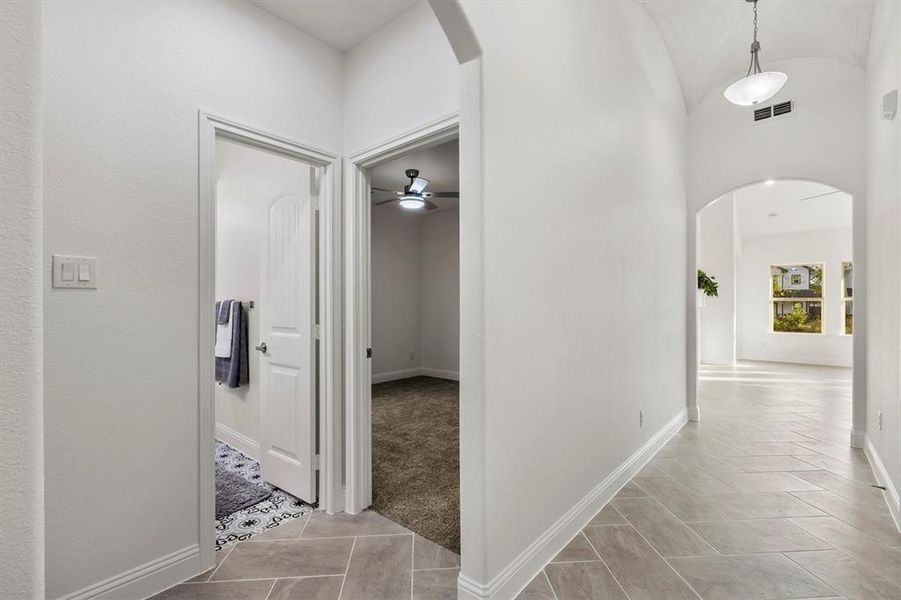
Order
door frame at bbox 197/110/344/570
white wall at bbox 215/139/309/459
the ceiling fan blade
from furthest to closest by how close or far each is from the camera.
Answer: the ceiling fan blade, white wall at bbox 215/139/309/459, door frame at bbox 197/110/344/570

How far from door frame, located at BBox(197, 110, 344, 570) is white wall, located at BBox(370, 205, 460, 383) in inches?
154

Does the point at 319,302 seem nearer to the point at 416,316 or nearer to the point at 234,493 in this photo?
the point at 234,493

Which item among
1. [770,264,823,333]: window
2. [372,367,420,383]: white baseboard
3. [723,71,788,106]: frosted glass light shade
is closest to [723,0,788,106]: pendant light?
[723,71,788,106]: frosted glass light shade

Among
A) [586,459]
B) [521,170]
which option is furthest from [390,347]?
[521,170]

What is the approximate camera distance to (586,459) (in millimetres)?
2344

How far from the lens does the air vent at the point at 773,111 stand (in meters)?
3.83

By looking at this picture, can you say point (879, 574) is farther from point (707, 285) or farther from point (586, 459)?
point (707, 285)

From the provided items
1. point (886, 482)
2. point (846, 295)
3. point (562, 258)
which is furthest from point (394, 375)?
point (846, 295)

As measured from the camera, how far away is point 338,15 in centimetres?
235

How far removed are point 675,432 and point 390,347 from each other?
4.25 m

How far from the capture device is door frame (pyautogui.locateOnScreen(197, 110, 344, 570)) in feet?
6.49

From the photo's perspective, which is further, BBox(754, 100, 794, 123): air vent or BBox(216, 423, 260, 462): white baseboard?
BBox(754, 100, 794, 123): air vent

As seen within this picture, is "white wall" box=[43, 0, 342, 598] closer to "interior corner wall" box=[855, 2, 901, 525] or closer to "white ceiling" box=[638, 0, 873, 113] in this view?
"white ceiling" box=[638, 0, 873, 113]

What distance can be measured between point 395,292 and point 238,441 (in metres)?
3.68
